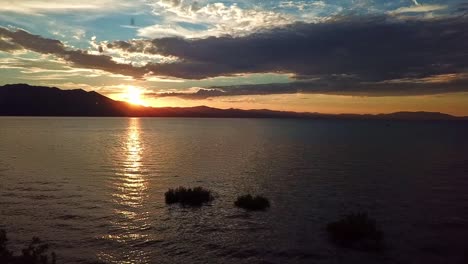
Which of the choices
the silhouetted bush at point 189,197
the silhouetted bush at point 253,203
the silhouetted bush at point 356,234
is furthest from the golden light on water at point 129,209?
the silhouetted bush at point 356,234

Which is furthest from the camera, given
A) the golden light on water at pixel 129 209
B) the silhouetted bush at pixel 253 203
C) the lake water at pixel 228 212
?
the silhouetted bush at pixel 253 203

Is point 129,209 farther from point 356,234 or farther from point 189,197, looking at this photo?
point 356,234

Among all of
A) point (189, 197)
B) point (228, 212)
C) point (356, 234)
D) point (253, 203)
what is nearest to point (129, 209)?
point (189, 197)

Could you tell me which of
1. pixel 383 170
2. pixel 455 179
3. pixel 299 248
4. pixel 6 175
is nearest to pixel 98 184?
pixel 6 175

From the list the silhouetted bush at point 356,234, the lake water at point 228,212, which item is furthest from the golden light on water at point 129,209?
the silhouetted bush at point 356,234

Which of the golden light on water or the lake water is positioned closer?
the lake water

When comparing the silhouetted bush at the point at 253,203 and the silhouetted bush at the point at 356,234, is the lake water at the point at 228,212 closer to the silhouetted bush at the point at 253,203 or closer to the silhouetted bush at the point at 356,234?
the silhouetted bush at the point at 253,203

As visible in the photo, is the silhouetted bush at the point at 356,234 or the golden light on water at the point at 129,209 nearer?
the silhouetted bush at the point at 356,234

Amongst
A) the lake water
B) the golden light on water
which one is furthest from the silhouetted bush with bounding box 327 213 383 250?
the golden light on water

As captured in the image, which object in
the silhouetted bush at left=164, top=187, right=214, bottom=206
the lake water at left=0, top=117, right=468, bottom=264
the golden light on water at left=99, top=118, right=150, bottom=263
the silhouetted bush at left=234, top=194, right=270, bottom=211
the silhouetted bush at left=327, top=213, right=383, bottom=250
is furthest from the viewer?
the silhouetted bush at left=164, top=187, right=214, bottom=206

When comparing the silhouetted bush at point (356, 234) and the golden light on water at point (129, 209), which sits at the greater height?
the silhouetted bush at point (356, 234)

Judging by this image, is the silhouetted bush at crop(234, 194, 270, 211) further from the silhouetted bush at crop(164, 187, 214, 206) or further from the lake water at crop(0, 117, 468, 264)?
the silhouetted bush at crop(164, 187, 214, 206)

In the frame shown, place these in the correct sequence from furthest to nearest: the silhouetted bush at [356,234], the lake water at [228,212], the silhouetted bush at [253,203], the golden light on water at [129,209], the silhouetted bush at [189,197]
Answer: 1. the silhouetted bush at [189,197]
2. the silhouetted bush at [253,203]
3. the golden light on water at [129,209]
4. the silhouetted bush at [356,234]
5. the lake water at [228,212]

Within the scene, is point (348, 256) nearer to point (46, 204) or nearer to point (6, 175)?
point (46, 204)
